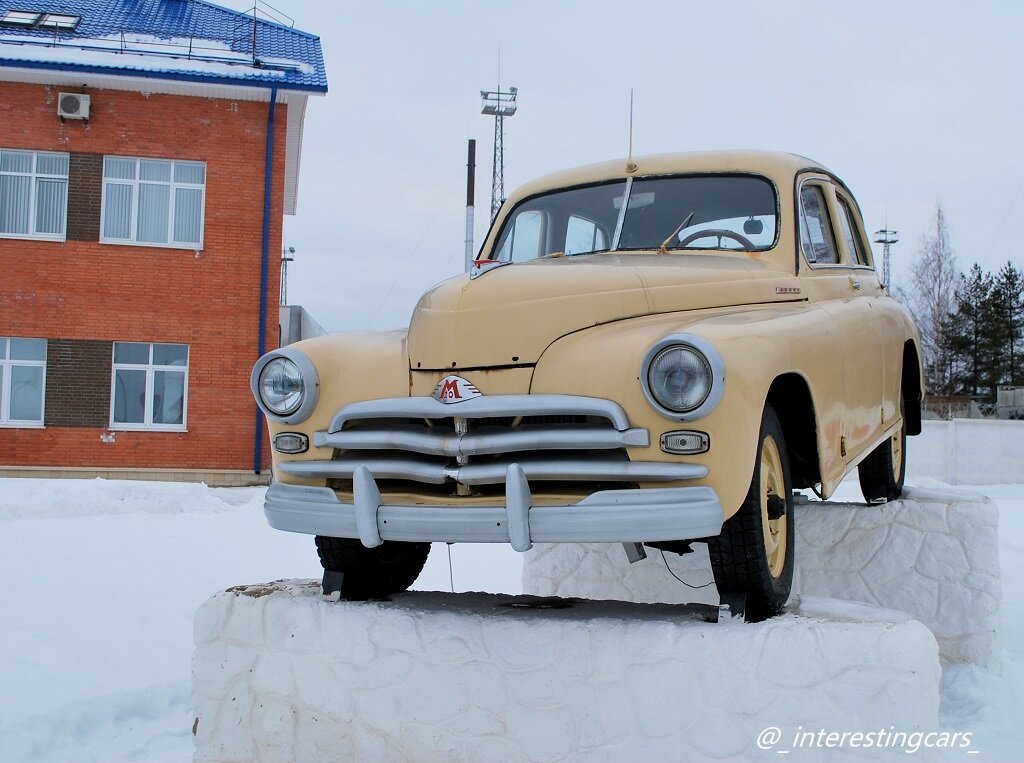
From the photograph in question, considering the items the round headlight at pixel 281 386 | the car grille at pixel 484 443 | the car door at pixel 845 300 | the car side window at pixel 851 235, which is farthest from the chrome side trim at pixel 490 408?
the car side window at pixel 851 235

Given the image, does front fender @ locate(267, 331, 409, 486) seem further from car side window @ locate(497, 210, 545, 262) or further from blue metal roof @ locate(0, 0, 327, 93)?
blue metal roof @ locate(0, 0, 327, 93)

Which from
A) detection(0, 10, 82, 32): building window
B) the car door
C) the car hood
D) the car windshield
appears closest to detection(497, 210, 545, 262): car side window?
the car windshield

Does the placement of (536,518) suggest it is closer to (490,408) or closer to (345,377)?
(490,408)

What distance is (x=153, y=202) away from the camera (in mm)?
15922

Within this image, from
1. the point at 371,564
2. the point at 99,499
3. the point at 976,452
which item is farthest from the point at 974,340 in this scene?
the point at 371,564

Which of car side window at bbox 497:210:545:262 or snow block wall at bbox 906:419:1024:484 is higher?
car side window at bbox 497:210:545:262

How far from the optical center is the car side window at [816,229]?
184 inches

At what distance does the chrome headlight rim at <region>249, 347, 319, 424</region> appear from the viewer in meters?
3.70

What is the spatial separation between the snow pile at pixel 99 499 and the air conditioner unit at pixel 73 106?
6149 mm

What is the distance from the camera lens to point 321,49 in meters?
17.7

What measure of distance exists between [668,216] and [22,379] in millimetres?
13511

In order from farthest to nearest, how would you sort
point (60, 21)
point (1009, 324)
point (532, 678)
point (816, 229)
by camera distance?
point (1009, 324) < point (60, 21) < point (816, 229) < point (532, 678)

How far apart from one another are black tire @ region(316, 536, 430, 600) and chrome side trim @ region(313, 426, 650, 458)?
2.20 feet

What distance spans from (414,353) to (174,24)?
16109mm
